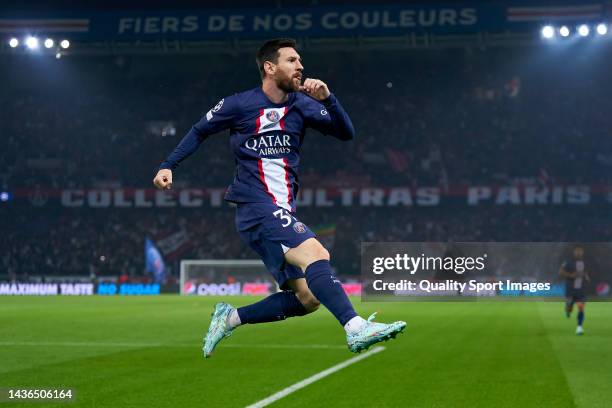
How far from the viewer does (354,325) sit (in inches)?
221

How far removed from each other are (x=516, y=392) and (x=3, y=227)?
1661 inches

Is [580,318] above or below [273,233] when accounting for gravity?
below

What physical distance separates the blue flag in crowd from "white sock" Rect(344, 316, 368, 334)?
123 ft

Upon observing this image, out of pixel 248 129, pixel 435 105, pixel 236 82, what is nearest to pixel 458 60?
pixel 435 105

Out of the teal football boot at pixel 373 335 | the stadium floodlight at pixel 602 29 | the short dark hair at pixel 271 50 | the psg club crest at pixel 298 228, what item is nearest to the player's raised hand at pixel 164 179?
the psg club crest at pixel 298 228

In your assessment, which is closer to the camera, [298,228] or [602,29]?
[298,228]

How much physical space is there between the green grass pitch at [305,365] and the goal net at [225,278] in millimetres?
18857

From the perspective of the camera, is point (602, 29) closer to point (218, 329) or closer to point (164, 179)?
point (218, 329)

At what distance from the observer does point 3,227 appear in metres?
47.8

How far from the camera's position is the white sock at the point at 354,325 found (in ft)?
18.3

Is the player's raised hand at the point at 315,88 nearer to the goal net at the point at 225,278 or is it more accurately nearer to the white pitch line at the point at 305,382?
the white pitch line at the point at 305,382

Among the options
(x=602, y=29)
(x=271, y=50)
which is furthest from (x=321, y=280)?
(x=602, y=29)

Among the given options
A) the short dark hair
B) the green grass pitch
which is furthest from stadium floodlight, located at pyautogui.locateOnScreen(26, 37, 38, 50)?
the short dark hair

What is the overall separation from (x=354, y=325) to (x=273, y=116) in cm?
153
